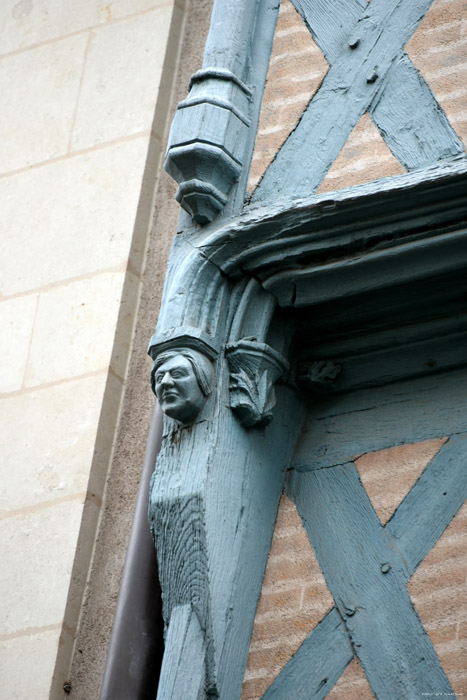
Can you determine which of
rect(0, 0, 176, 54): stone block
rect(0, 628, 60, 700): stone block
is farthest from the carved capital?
rect(0, 0, 176, 54): stone block

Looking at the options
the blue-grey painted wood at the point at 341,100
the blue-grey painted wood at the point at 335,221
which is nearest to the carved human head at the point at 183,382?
the blue-grey painted wood at the point at 335,221

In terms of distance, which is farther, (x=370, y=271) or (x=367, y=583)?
(x=370, y=271)

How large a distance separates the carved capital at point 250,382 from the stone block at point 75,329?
0.66m

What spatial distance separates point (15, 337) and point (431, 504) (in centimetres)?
138

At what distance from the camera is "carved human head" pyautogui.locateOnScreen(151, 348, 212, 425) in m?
2.83

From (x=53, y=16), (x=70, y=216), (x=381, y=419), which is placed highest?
(x=53, y=16)

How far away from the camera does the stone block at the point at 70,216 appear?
3703 mm

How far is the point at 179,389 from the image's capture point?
9.29 feet

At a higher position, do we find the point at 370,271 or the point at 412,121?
the point at 412,121

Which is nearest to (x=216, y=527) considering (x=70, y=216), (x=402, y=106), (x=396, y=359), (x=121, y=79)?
(x=396, y=359)

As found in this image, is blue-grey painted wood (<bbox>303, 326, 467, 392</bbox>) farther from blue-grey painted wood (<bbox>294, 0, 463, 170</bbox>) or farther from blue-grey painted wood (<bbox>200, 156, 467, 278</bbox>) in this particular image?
blue-grey painted wood (<bbox>294, 0, 463, 170</bbox>)

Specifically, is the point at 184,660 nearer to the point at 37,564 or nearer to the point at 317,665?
the point at 317,665

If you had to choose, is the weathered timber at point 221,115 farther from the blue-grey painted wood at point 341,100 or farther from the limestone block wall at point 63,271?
the limestone block wall at point 63,271

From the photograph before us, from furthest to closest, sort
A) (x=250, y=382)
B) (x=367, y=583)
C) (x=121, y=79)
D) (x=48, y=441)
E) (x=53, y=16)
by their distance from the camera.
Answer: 1. (x=53, y=16)
2. (x=121, y=79)
3. (x=48, y=441)
4. (x=250, y=382)
5. (x=367, y=583)
